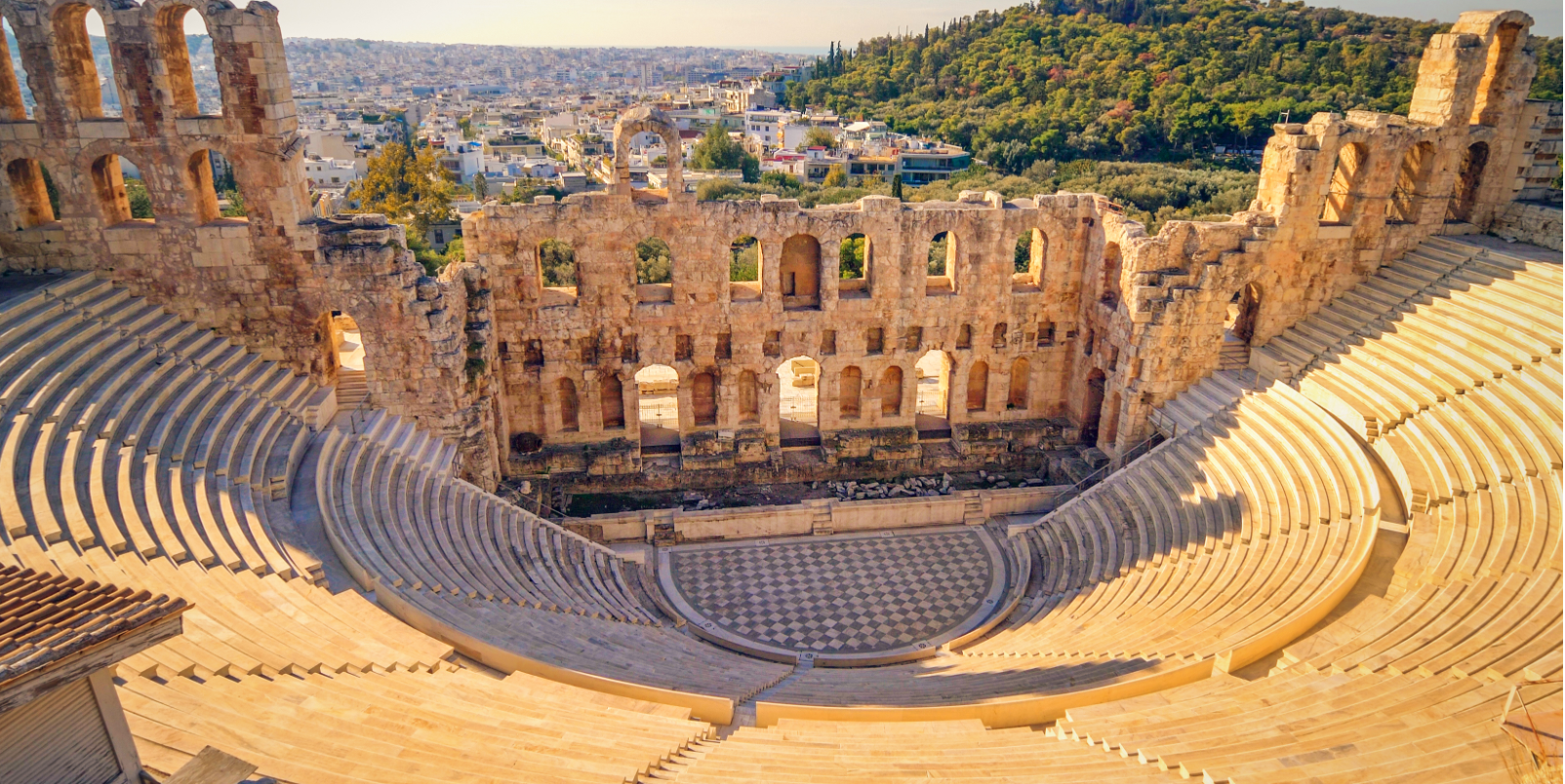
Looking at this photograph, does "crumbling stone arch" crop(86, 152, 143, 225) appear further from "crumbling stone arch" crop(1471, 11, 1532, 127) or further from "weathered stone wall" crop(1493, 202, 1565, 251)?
"weathered stone wall" crop(1493, 202, 1565, 251)

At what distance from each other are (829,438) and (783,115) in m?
97.7

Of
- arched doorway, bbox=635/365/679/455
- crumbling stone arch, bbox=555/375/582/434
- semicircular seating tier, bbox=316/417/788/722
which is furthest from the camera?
arched doorway, bbox=635/365/679/455

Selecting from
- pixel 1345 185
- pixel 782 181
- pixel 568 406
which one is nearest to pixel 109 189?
pixel 568 406

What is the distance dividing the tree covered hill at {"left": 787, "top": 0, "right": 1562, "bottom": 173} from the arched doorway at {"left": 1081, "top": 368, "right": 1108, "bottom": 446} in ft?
135

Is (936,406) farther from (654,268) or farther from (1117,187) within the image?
(1117,187)

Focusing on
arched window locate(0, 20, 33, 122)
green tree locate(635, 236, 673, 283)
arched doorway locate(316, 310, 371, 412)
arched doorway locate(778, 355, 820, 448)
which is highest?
arched window locate(0, 20, 33, 122)

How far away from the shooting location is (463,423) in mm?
20234

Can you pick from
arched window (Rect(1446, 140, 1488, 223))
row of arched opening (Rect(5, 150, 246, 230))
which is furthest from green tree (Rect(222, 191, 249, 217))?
arched window (Rect(1446, 140, 1488, 223))

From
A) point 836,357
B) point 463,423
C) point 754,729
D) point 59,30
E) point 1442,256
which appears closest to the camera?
point 754,729

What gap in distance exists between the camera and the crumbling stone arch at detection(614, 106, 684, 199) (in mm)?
20469

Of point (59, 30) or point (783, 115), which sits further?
point (783, 115)

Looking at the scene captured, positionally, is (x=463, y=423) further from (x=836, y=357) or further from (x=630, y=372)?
(x=836, y=357)

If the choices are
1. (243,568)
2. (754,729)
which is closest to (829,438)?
(754,729)

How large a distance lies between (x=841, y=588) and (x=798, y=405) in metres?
8.27
